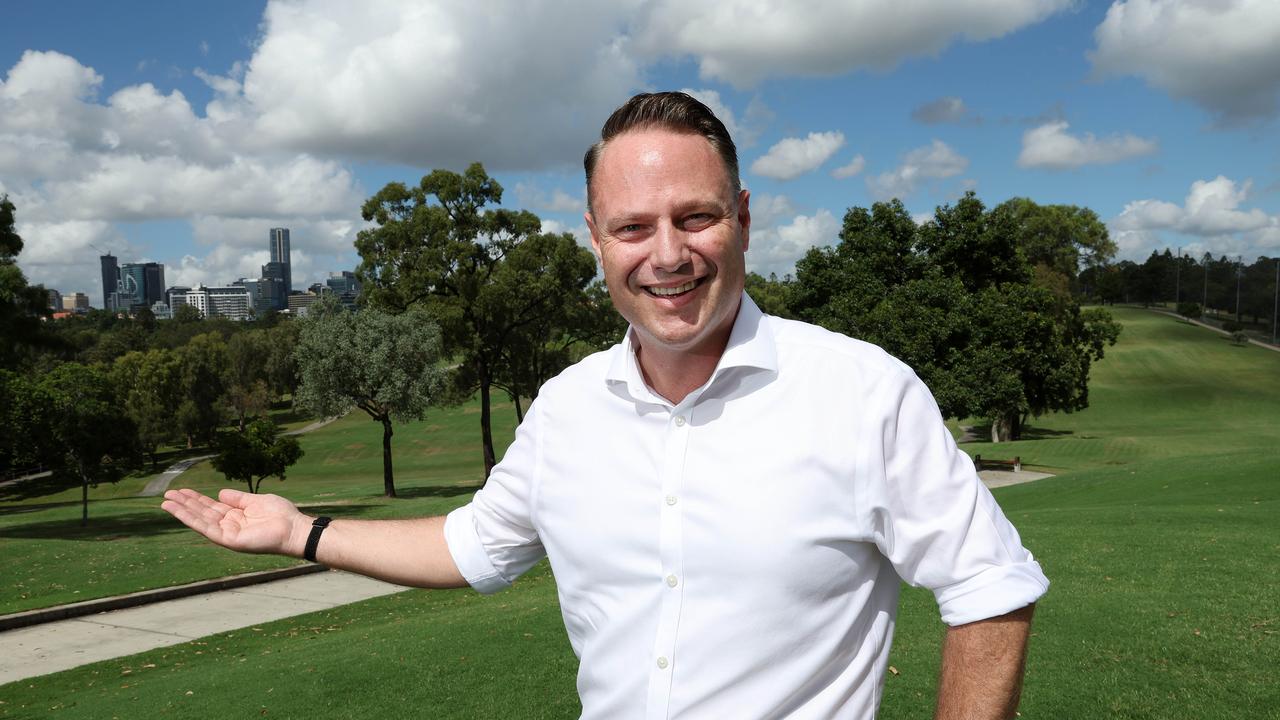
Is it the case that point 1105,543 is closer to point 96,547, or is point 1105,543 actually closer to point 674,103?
point 674,103

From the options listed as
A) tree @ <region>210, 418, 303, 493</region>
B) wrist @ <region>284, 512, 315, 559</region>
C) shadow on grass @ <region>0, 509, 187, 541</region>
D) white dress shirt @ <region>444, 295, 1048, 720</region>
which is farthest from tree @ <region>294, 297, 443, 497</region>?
white dress shirt @ <region>444, 295, 1048, 720</region>

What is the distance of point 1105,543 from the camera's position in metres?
11.3

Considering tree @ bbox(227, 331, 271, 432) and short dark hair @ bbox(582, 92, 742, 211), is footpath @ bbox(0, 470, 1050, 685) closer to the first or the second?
short dark hair @ bbox(582, 92, 742, 211)

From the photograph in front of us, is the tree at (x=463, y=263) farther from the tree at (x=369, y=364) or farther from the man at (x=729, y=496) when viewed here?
the man at (x=729, y=496)

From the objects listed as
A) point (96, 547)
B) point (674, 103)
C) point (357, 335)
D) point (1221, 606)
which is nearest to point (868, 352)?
point (674, 103)

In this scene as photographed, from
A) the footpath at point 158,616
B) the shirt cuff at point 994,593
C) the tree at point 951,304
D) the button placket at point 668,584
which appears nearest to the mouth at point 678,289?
the button placket at point 668,584

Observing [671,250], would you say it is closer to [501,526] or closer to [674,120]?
[674,120]

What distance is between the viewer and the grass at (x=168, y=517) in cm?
1634

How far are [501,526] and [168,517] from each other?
2863cm

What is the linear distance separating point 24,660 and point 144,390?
5813 cm

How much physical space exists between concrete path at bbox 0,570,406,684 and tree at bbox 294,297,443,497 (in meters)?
14.6

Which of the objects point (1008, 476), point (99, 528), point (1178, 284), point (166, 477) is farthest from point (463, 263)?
point (1178, 284)

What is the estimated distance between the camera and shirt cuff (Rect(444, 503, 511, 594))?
2559 millimetres

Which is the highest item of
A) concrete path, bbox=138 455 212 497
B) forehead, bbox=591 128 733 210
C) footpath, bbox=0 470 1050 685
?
forehead, bbox=591 128 733 210
